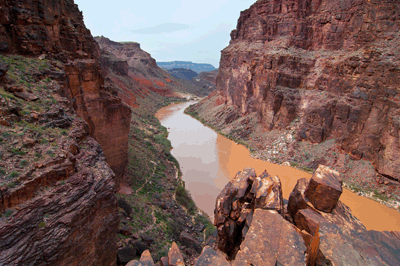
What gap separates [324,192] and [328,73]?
2365cm

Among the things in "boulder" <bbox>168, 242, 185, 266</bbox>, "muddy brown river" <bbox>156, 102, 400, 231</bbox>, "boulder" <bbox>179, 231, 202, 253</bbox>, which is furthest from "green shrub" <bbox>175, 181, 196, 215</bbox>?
"boulder" <bbox>168, 242, 185, 266</bbox>

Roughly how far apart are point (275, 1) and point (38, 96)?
35138mm

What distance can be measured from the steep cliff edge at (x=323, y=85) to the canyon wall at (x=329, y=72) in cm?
8

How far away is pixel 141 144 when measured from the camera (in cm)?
2406

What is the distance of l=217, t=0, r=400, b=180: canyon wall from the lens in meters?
20.0

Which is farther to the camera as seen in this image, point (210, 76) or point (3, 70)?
point (210, 76)

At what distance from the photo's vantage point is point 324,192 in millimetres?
6570

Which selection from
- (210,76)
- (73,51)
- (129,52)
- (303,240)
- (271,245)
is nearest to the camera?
(271,245)

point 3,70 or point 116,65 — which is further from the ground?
point 116,65

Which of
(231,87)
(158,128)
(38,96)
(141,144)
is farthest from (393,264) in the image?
(231,87)

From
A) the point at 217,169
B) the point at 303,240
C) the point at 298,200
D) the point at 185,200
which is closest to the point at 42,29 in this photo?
the point at 298,200

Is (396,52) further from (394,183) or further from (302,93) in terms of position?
(394,183)

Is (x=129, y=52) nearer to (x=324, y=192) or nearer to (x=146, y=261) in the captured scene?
(x=324, y=192)

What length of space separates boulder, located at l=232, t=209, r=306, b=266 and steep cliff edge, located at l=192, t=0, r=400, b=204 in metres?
19.5
